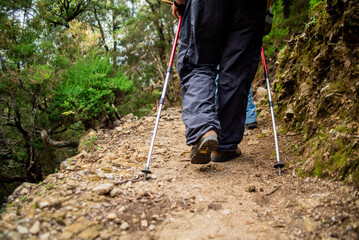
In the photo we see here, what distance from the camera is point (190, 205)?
1439 mm

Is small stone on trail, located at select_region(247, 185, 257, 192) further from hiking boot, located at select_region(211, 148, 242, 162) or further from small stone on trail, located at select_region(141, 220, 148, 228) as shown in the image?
small stone on trail, located at select_region(141, 220, 148, 228)

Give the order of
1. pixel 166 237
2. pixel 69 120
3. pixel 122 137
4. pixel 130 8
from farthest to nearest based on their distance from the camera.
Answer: pixel 130 8 → pixel 69 120 → pixel 122 137 → pixel 166 237

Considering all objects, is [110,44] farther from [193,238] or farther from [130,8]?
[193,238]

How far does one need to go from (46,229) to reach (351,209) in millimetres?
1406

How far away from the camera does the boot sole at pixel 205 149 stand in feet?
5.55

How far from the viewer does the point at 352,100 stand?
1740 millimetres

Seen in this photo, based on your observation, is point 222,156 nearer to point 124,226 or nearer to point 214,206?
point 214,206

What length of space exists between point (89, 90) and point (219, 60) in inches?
108

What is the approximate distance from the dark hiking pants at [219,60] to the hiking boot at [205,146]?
5cm

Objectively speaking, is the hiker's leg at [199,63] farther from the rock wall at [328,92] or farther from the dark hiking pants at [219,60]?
the rock wall at [328,92]

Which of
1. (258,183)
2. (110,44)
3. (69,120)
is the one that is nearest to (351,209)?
(258,183)

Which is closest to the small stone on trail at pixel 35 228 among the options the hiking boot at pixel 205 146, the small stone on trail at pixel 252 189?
the hiking boot at pixel 205 146

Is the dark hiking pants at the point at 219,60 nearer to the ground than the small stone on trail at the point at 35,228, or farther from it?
farther from it

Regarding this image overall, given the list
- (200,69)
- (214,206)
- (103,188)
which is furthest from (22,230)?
(200,69)
